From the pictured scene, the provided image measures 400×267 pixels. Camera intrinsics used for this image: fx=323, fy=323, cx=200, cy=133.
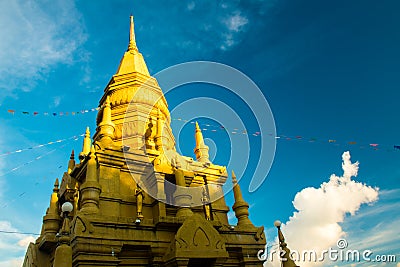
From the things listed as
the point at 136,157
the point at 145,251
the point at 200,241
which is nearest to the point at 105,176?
the point at 136,157

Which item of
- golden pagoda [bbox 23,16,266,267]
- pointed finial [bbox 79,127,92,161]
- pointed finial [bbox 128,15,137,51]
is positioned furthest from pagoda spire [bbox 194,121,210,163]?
pointed finial [bbox 128,15,137,51]

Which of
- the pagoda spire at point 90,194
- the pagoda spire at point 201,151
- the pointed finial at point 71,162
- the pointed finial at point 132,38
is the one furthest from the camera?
the pointed finial at point 132,38

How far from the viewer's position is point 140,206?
16578 mm

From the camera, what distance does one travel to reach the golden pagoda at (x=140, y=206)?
47.3 ft

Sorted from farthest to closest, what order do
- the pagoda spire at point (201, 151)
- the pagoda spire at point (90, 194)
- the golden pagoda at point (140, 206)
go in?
1. the pagoda spire at point (201, 151)
2. the pagoda spire at point (90, 194)
3. the golden pagoda at point (140, 206)

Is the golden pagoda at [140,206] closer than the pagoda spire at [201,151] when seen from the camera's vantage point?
Yes

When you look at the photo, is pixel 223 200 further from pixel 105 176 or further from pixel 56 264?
pixel 56 264

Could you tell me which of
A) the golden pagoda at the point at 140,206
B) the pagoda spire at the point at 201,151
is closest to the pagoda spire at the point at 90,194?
the golden pagoda at the point at 140,206

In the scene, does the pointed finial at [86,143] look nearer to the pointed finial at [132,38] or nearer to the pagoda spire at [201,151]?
the pagoda spire at [201,151]

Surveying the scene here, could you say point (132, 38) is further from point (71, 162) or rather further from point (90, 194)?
point (90, 194)

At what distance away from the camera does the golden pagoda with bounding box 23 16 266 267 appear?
47.3 ft

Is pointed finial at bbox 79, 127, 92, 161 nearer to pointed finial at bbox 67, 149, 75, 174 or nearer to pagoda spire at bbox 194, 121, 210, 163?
pointed finial at bbox 67, 149, 75, 174

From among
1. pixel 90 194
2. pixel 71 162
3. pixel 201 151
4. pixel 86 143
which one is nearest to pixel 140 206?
pixel 90 194

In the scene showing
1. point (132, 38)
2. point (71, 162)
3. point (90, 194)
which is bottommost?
point (90, 194)
